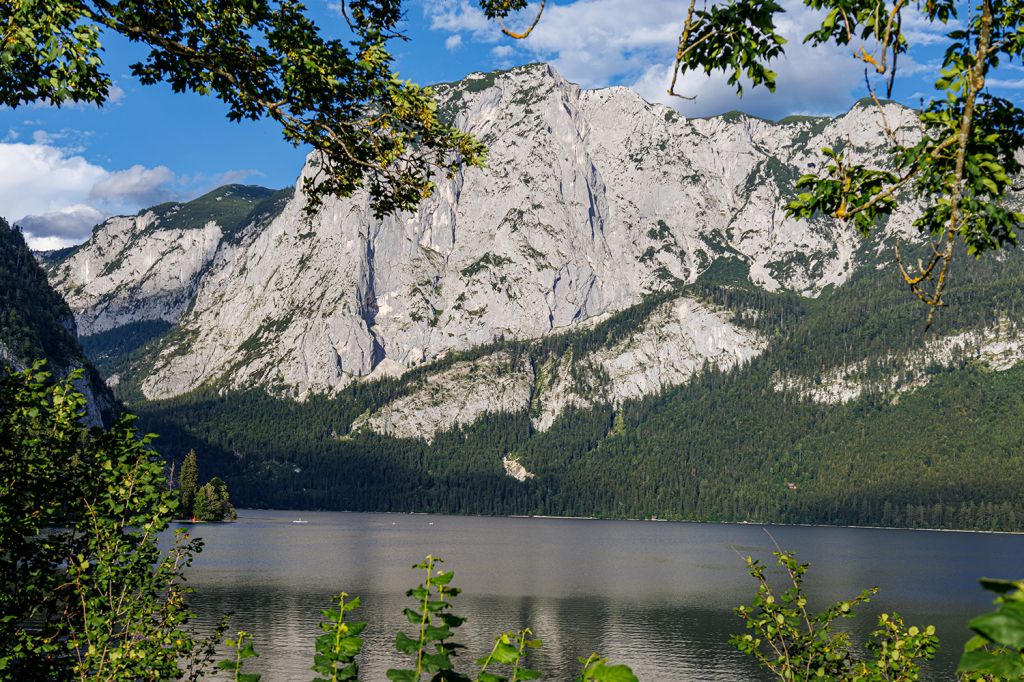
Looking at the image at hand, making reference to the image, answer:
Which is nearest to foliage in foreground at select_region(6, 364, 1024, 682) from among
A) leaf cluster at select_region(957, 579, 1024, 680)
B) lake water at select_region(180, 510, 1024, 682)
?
leaf cluster at select_region(957, 579, 1024, 680)

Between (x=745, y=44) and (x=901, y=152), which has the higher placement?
(x=745, y=44)

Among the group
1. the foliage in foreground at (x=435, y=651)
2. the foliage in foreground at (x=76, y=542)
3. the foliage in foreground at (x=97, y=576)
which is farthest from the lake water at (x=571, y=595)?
the foliage in foreground at (x=435, y=651)

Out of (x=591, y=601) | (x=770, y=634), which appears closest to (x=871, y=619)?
(x=591, y=601)

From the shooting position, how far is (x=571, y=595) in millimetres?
117125

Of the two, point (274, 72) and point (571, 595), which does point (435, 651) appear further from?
point (571, 595)

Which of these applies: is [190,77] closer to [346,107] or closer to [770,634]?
[346,107]

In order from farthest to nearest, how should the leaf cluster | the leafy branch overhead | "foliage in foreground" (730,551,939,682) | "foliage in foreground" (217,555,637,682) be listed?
"foliage in foreground" (730,551,939,682)
the leafy branch overhead
"foliage in foreground" (217,555,637,682)
the leaf cluster

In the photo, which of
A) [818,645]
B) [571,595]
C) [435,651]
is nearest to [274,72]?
[435,651]

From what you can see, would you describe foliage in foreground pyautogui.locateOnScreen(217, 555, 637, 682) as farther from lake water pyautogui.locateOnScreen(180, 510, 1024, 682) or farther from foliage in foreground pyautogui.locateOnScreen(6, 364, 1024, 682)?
lake water pyautogui.locateOnScreen(180, 510, 1024, 682)

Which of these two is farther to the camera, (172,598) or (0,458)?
(172,598)

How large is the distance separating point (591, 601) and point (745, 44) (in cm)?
10992

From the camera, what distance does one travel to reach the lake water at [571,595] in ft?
252

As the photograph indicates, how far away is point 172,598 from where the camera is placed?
15664 millimetres

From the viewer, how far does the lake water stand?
76.8m
